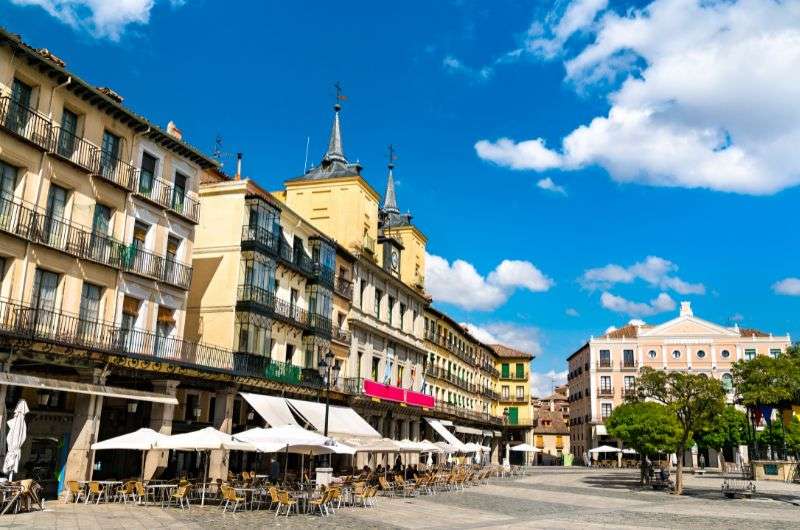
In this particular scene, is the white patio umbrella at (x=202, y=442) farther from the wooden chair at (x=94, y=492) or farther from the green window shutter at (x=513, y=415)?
the green window shutter at (x=513, y=415)

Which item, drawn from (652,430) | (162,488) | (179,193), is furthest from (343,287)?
(162,488)

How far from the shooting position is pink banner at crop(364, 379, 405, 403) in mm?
41188

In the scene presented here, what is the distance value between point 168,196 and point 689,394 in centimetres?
2488

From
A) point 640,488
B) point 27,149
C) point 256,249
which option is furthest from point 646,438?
point 27,149

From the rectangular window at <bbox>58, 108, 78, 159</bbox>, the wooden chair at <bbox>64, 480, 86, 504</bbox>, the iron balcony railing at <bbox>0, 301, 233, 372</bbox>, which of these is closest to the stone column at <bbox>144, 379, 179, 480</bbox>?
the iron balcony railing at <bbox>0, 301, 233, 372</bbox>

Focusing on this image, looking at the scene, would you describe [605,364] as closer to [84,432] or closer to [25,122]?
[84,432]

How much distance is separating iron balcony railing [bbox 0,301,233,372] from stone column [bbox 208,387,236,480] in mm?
1358

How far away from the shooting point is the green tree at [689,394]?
109ft

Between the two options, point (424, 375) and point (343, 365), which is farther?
point (424, 375)

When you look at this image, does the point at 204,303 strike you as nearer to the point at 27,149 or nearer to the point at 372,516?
the point at 27,149

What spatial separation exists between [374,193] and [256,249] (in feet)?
58.4

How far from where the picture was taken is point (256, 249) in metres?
31.0

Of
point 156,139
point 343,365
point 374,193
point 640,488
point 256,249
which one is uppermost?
point 374,193

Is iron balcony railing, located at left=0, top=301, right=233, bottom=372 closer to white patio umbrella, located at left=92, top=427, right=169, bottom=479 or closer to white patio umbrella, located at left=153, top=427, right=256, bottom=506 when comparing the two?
white patio umbrella, located at left=92, top=427, right=169, bottom=479
